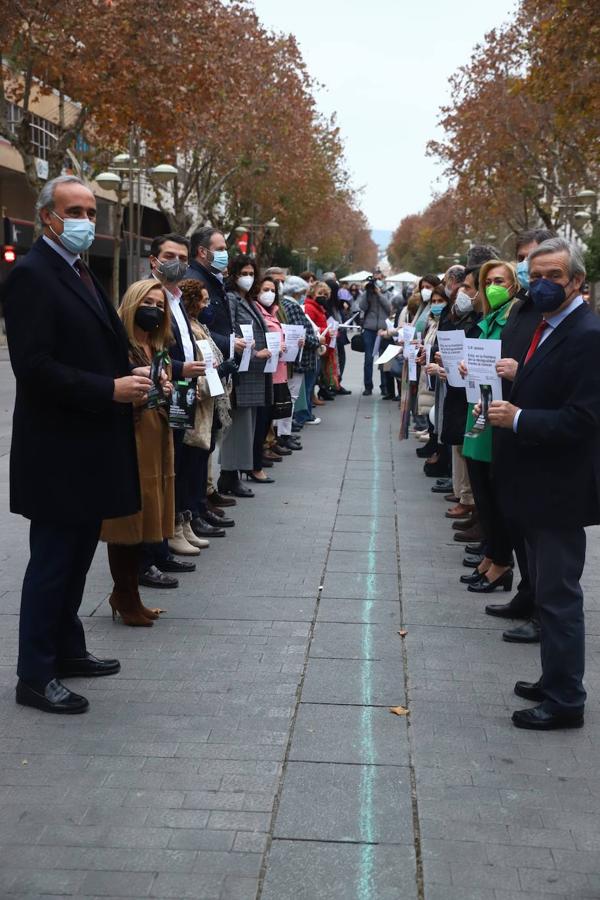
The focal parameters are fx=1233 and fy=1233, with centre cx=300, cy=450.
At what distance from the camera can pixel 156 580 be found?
23.5ft

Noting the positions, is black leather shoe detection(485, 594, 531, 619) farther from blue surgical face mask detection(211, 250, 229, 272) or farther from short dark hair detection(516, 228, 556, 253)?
blue surgical face mask detection(211, 250, 229, 272)

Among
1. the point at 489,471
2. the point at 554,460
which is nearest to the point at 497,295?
the point at 489,471

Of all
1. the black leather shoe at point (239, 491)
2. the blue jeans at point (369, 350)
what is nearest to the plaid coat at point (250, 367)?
the black leather shoe at point (239, 491)

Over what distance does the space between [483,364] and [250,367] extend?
443 cm

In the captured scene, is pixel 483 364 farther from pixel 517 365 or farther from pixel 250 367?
pixel 250 367

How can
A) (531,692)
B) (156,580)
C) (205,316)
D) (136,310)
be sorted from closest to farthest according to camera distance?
(531,692), (136,310), (156,580), (205,316)

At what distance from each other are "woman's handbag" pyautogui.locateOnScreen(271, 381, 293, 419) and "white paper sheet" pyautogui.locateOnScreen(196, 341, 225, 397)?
3.65 m

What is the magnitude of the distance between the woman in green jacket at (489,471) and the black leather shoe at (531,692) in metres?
1.80

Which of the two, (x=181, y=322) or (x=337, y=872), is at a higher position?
(x=181, y=322)

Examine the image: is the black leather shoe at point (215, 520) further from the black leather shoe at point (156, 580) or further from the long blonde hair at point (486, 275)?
the long blonde hair at point (486, 275)

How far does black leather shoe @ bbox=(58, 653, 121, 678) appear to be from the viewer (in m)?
5.43

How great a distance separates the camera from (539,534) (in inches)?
193

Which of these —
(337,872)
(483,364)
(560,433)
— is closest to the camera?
(337,872)

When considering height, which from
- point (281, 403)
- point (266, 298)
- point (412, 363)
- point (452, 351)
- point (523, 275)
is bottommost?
point (281, 403)
